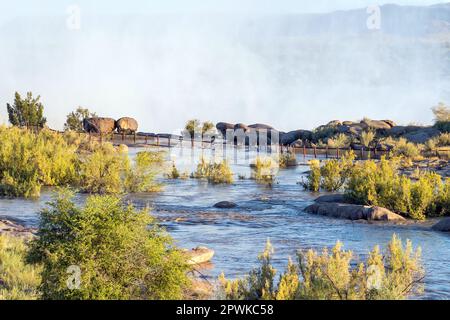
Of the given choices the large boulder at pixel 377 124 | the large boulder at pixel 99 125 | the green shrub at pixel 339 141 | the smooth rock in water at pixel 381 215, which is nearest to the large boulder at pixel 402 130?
the large boulder at pixel 377 124

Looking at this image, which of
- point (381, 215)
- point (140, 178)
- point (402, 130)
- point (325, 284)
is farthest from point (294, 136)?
point (325, 284)

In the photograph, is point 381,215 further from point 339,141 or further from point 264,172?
point 339,141

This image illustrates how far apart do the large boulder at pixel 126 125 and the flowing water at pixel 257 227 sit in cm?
2848

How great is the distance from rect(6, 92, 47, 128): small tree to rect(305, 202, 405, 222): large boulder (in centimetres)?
3184

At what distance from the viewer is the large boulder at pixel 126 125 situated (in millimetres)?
53719

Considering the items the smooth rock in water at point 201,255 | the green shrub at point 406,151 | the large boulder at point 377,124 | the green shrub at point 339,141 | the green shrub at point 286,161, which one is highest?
the large boulder at point 377,124

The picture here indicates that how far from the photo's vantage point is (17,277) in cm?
999

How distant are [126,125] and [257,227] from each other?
3770 cm

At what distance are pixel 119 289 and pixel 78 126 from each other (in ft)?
151

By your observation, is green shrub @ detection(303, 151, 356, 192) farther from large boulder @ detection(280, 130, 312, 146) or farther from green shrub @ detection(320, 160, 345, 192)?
large boulder @ detection(280, 130, 312, 146)

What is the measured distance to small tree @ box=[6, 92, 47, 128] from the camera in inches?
1890

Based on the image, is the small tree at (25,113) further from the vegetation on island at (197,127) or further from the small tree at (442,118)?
the small tree at (442,118)

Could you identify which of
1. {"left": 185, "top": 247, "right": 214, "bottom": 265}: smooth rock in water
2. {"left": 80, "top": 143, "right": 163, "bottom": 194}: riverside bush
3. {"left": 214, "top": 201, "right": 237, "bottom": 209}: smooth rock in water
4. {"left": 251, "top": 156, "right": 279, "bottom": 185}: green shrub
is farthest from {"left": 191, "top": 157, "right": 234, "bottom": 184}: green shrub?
{"left": 185, "top": 247, "right": 214, "bottom": 265}: smooth rock in water
